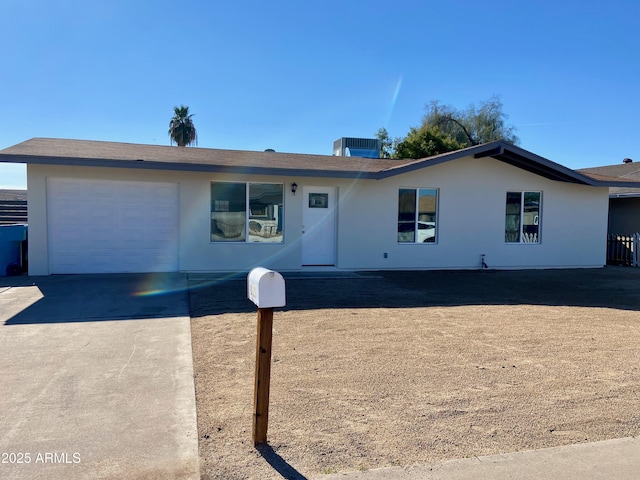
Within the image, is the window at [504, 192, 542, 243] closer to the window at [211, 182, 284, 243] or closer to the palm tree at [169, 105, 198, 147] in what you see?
the window at [211, 182, 284, 243]

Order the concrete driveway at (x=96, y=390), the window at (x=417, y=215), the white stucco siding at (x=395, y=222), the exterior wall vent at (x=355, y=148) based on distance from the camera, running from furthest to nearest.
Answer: the exterior wall vent at (x=355, y=148) < the window at (x=417, y=215) < the white stucco siding at (x=395, y=222) < the concrete driveway at (x=96, y=390)

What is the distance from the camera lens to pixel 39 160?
398 inches

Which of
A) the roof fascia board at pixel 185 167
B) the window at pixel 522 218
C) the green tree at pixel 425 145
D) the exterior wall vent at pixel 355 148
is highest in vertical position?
the green tree at pixel 425 145

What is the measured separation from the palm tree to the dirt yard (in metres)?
38.0

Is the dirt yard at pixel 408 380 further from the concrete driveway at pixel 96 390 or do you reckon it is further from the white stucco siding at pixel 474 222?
the white stucco siding at pixel 474 222

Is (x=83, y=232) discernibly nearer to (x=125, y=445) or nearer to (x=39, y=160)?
(x=39, y=160)

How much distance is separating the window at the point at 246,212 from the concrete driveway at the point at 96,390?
166 inches

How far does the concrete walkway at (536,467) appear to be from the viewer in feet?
10.1

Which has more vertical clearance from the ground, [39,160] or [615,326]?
[39,160]

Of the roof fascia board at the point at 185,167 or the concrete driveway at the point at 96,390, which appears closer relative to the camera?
the concrete driveway at the point at 96,390

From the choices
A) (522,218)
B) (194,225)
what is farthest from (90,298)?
(522,218)

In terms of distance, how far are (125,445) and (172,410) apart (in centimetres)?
62

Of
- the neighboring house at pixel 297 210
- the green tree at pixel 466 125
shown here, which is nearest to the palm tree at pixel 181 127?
the green tree at pixel 466 125

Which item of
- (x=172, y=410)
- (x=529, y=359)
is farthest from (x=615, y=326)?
(x=172, y=410)
